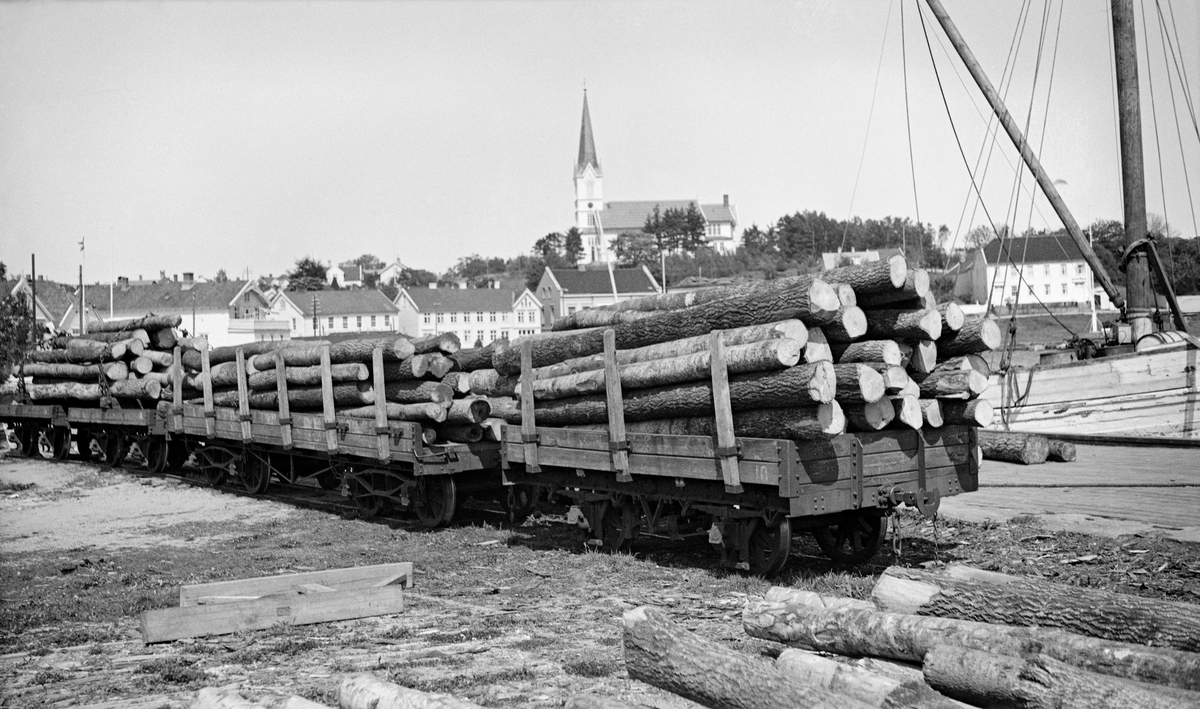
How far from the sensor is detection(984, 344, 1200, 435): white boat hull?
64.2ft

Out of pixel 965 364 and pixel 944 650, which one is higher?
pixel 965 364

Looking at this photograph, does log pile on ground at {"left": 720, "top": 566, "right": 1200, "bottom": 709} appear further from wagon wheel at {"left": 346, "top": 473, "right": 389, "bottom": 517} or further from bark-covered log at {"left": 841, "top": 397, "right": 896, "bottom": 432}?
wagon wheel at {"left": 346, "top": 473, "right": 389, "bottom": 517}

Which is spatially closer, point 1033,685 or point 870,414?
point 1033,685

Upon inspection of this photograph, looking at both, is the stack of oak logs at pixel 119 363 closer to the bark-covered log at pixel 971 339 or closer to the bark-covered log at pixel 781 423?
the bark-covered log at pixel 781 423

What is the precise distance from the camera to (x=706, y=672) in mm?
5461

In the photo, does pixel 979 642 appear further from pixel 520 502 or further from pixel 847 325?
pixel 520 502

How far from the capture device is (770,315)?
9227 millimetres

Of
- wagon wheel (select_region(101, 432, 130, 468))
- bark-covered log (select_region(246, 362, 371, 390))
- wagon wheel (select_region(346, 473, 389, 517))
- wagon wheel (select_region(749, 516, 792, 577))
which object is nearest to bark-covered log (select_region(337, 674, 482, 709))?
wagon wheel (select_region(749, 516, 792, 577))

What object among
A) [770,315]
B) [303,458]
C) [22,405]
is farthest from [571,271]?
[770,315]

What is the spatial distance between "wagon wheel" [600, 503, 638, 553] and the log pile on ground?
430 cm

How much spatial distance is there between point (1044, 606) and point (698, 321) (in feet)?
15.8

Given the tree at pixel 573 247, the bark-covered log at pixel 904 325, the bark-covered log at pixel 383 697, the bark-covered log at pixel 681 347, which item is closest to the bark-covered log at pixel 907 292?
the bark-covered log at pixel 904 325

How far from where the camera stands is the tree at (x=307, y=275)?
427 ft

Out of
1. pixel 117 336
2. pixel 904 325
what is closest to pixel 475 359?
pixel 904 325
